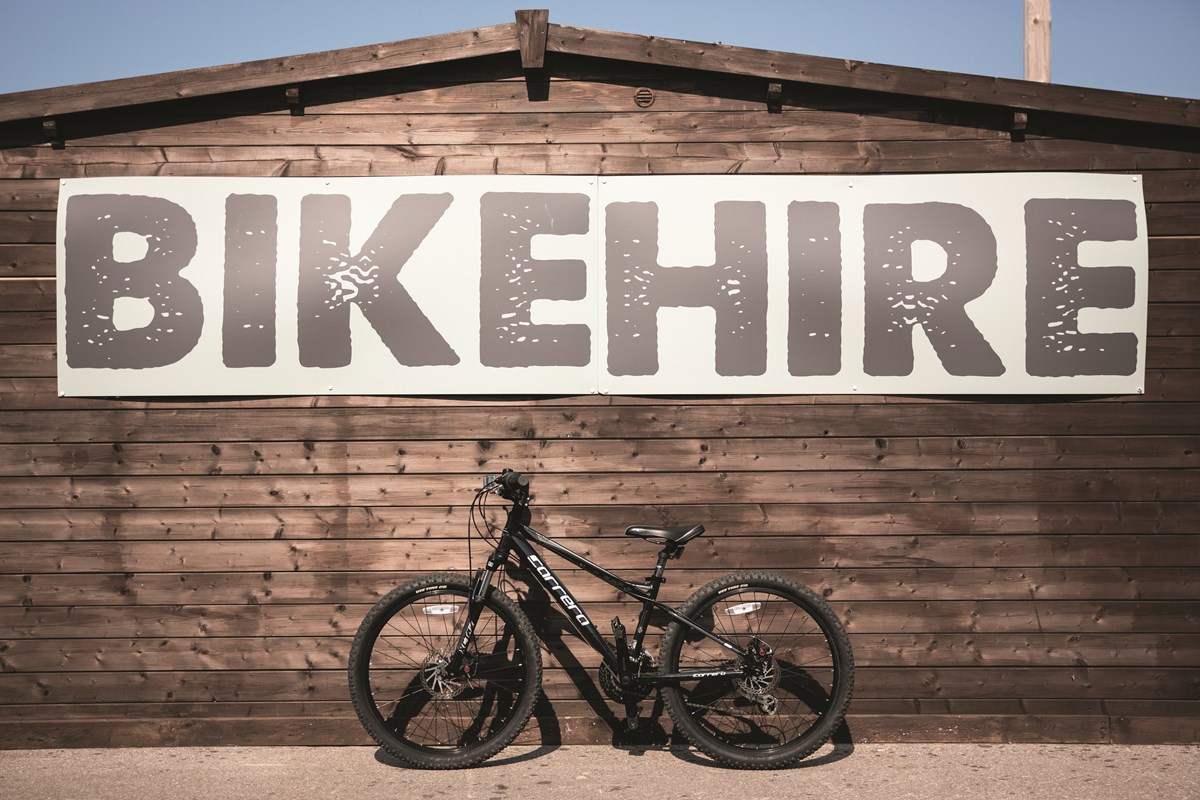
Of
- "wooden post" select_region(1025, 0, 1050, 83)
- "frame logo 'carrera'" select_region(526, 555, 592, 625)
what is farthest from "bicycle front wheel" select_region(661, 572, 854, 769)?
"wooden post" select_region(1025, 0, 1050, 83)

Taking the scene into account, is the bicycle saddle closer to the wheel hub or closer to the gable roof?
the wheel hub

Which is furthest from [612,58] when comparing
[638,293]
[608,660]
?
[608,660]

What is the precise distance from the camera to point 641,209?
16.5 ft

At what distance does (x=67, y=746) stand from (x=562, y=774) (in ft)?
8.60

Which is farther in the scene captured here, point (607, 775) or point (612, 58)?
point (612, 58)

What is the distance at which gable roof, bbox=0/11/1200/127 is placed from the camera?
16.2ft

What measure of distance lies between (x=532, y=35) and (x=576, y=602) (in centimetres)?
291

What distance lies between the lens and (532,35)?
4.98 m

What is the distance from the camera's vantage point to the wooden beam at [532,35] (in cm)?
498

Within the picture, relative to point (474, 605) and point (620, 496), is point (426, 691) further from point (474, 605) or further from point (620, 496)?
point (620, 496)

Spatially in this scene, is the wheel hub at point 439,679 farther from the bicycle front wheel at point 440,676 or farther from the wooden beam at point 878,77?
the wooden beam at point 878,77

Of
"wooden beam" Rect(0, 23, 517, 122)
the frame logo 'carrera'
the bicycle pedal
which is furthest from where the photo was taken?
"wooden beam" Rect(0, 23, 517, 122)

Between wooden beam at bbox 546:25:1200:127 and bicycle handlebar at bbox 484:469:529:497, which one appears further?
wooden beam at bbox 546:25:1200:127

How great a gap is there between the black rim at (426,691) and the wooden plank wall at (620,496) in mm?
205
